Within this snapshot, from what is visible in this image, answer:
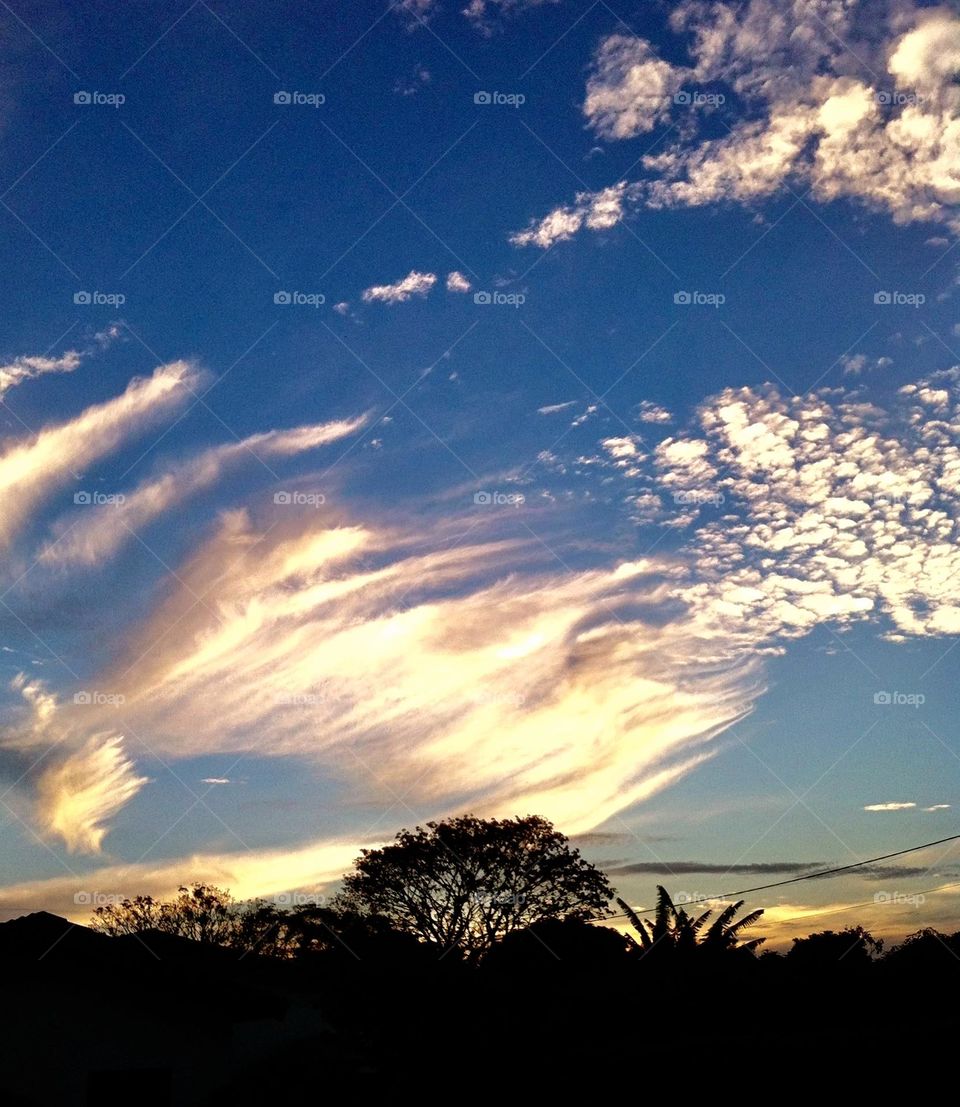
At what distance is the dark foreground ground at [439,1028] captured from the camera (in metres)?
13.7

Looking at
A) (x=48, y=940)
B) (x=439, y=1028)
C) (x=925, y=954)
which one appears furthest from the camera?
(x=925, y=954)

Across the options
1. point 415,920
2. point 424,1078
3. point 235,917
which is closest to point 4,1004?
point 424,1078

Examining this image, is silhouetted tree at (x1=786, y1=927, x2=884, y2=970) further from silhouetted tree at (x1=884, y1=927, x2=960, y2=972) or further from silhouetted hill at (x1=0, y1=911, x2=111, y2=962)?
silhouetted hill at (x1=0, y1=911, x2=111, y2=962)

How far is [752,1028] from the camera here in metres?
25.5

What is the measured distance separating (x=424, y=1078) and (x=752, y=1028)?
11763mm

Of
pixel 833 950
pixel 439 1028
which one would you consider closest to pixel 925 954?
pixel 833 950

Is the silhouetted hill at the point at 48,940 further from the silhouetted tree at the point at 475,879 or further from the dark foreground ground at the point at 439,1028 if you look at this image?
the silhouetted tree at the point at 475,879

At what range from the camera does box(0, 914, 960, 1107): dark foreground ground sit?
13727 mm

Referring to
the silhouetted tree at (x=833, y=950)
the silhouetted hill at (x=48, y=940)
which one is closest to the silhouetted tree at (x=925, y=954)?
the silhouetted tree at (x=833, y=950)

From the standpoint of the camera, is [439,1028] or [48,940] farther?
[439,1028]

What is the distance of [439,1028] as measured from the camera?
18625mm

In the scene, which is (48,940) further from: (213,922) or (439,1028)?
(213,922)

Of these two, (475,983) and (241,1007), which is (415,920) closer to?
(475,983)

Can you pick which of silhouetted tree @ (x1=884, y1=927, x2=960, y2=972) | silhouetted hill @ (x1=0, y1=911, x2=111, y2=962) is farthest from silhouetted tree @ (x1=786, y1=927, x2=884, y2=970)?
silhouetted hill @ (x1=0, y1=911, x2=111, y2=962)
